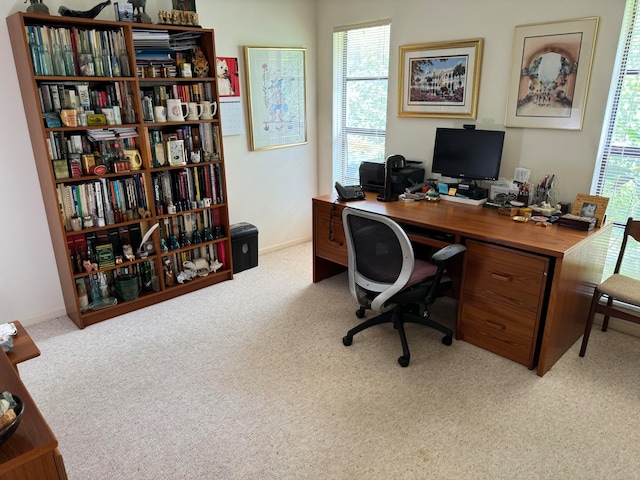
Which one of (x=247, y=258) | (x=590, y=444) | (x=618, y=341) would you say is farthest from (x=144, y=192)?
(x=618, y=341)

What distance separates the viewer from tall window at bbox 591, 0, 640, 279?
8.27 feet

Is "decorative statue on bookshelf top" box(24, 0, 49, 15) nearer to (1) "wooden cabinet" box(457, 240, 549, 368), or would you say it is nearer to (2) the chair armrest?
(2) the chair armrest

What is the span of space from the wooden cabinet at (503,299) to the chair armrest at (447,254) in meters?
0.11

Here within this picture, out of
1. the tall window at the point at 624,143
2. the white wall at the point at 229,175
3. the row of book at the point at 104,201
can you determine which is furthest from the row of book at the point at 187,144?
the tall window at the point at 624,143

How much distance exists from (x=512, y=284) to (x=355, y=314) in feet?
3.61

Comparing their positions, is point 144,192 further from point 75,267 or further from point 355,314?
point 355,314

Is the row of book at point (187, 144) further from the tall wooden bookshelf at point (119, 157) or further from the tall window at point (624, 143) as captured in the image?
the tall window at point (624, 143)

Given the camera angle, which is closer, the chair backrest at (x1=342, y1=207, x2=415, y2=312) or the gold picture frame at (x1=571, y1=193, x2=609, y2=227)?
the chair backrest at (x1=342, y1=207, x2=415, y2=312)

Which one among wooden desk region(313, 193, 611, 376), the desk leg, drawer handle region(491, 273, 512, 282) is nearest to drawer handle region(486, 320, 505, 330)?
wooden desk region(313, 193, 611, 376)

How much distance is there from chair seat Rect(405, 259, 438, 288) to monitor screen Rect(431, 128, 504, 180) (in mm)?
790

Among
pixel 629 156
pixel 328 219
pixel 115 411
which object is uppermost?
pixel 629 156

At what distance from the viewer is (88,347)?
2.77 m

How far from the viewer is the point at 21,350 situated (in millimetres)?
1762

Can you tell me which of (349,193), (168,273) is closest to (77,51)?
(168,273)
